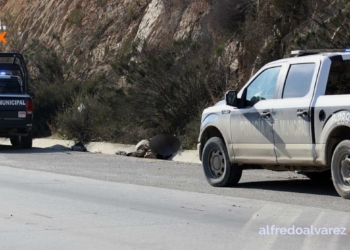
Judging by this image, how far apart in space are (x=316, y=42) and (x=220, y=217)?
373 inches

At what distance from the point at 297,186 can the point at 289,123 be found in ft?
6.75

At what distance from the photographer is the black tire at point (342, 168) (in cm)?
1072

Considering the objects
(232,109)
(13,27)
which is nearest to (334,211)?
(232,109)

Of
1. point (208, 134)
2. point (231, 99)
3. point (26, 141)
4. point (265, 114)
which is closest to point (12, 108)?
point (26, 141)

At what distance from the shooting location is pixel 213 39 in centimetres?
2538

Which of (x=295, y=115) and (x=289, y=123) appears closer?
(x=295, y=115)

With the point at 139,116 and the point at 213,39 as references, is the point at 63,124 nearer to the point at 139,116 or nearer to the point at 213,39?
the point at 139,116

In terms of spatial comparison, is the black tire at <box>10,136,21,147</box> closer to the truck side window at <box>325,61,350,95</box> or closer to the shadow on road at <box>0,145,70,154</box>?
the shadow on road at <box>0,145,70,154</box>

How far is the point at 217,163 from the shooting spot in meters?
13.2

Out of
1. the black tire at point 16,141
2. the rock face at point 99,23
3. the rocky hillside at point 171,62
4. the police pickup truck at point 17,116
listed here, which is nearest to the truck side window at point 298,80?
the rocky hillside at point 171,62

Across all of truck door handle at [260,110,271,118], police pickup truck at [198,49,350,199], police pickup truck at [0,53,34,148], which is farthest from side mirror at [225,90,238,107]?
police pickup truck at [0,53,34,148]

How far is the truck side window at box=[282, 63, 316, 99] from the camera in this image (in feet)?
37.8

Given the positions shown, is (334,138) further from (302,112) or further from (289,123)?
(289,123)

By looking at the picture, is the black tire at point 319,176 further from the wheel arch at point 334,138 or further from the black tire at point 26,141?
the black tire at point 26,141
